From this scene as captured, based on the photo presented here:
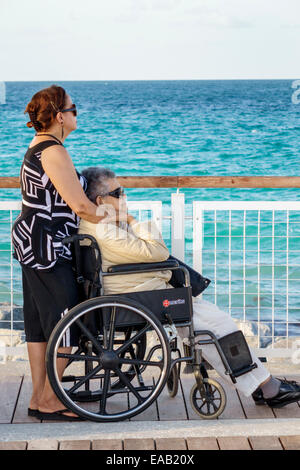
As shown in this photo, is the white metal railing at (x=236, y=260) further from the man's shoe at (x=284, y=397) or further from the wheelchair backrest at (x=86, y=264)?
the wheelchair backrest at (x=86, y=264)

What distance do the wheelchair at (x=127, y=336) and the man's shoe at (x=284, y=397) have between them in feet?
0.59

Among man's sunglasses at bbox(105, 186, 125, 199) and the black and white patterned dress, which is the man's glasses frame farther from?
the black and white patterned dress

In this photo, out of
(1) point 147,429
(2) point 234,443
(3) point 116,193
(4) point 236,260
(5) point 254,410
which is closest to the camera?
(2) point 234,443

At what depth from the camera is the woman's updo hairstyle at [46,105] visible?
9.11 ft

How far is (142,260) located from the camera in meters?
2.75

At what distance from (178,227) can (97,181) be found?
2.10 ft

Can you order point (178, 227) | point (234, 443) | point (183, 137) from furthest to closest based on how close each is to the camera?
point (183, 137), point (178, 227), point (234, 443)

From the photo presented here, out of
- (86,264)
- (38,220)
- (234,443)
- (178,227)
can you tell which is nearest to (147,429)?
(234,443)

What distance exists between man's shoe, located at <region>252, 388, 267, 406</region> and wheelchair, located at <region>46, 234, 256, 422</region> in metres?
0.16

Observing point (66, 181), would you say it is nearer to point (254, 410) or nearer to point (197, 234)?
point (197, 234)

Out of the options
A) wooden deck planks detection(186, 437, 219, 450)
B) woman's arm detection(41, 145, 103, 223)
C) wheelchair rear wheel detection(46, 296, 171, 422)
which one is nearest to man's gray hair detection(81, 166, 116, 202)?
woman's arm detection(41, 145, 103, 223)

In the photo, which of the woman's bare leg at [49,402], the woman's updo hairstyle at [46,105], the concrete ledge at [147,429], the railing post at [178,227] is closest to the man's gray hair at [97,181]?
the woman's updo hairstyle at [46,105]

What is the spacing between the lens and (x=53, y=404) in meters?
2.86

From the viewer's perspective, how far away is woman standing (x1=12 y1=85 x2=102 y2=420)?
8.92 feet
